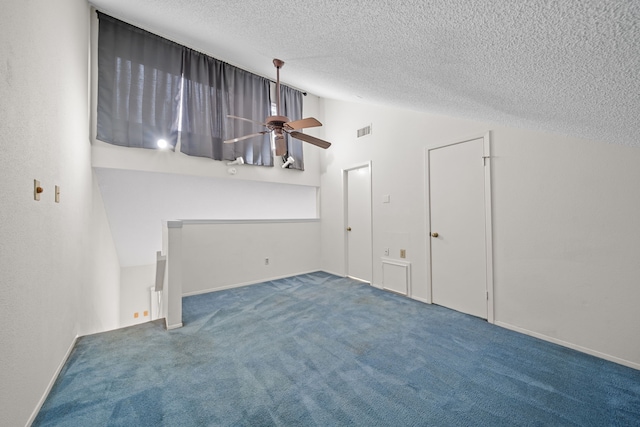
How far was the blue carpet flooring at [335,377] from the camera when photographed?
1480mm

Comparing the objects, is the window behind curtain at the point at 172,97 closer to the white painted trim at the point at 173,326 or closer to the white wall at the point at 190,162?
the white wall at the point at 190,162

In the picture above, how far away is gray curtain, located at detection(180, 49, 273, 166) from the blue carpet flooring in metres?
2.45

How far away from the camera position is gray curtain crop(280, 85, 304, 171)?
4645 millimetres

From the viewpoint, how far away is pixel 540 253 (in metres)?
2.38

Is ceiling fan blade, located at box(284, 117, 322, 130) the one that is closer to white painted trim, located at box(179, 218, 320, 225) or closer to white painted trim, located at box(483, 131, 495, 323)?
white painted trim, located at box(483, 131, 495, 323)

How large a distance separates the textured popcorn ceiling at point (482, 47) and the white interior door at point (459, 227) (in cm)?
139

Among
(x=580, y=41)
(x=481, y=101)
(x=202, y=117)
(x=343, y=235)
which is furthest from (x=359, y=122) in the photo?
(x=580, y=41)

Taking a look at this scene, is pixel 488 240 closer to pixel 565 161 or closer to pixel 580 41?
pixel 565 161

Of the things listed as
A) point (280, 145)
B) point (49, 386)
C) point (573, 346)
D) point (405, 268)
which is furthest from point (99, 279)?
point (573, 346)

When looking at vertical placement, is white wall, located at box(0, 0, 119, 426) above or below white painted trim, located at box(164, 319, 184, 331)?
above

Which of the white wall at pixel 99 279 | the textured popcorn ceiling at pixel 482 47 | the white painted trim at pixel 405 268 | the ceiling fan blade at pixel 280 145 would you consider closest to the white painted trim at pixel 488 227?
the white painted trim at pixel 405 268

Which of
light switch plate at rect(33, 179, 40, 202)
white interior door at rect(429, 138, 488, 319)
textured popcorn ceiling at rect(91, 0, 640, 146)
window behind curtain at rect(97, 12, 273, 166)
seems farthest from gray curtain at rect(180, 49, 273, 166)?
white interior door at rect(429, 138, 488, 319)

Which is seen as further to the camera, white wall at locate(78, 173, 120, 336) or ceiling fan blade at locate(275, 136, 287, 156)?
ceiling fan blade at locate(275, 136, 287, 156)

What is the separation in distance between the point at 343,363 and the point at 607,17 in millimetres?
2199
